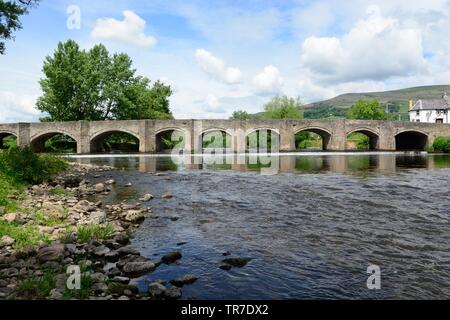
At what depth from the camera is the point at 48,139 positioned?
54156 millimetres

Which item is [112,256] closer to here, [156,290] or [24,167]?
[156,290]

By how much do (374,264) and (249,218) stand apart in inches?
182

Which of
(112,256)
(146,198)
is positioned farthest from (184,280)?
(146,198)

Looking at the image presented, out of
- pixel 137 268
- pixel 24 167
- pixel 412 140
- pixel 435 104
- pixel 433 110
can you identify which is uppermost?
pixel 435 104

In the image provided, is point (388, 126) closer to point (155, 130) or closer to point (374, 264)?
point (155, 130)

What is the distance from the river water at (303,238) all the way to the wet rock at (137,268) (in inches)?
7.0

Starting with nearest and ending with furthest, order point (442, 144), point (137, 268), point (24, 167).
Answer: point (137, 268)
point (24, 167)
point (442, 144)

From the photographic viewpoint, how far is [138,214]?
36.9ft

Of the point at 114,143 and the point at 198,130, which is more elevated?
the point at 198,130

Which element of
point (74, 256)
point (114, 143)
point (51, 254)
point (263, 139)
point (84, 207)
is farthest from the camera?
point (263, 139)

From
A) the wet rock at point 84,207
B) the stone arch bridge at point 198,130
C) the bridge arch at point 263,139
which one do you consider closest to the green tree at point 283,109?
the bridge arch at point 263,139

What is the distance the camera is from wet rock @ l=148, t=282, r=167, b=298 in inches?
233

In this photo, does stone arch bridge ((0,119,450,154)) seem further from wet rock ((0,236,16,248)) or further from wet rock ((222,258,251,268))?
wet rock ((222,258,251,268))

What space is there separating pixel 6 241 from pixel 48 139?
168 feet
